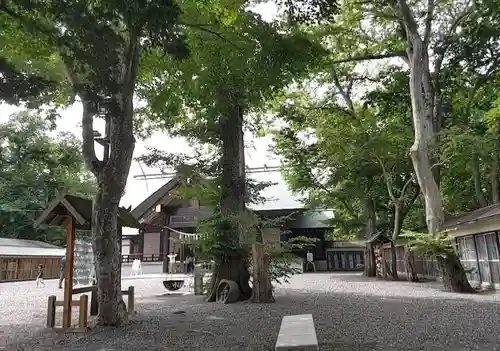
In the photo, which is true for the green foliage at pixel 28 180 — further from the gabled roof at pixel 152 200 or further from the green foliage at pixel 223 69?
the green foliage at pixel 223 69

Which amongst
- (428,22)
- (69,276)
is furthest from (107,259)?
(428,22)

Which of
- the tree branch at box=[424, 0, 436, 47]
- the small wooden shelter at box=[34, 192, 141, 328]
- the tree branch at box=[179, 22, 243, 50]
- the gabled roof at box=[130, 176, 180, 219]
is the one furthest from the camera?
the gabled roof at box=[130, 176, 180, 219]

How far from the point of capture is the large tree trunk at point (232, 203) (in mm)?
10898

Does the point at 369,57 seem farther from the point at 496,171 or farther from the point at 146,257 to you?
the point at 146,257

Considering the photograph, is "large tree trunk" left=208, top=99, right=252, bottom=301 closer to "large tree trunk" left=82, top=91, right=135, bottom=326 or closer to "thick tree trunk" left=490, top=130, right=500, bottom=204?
"large tree trunk" left=82, top=91, right=135, bottom=326

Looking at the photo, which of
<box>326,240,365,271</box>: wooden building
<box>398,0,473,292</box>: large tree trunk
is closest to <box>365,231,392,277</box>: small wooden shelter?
<box>398,0,473,292</box>: large tree trunk

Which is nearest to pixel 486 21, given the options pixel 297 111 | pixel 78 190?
pixel 297 111

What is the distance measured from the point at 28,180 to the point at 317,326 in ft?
85.1

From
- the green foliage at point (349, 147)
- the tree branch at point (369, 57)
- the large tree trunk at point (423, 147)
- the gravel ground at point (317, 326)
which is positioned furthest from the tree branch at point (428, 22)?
the gravel ground at point (317, 326)

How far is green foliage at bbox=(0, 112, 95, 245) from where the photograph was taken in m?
23.2

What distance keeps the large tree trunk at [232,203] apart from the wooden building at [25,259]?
1761 centimetres

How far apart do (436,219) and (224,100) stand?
713cm

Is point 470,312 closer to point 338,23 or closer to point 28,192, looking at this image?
point 338,23

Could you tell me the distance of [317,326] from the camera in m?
6.58
